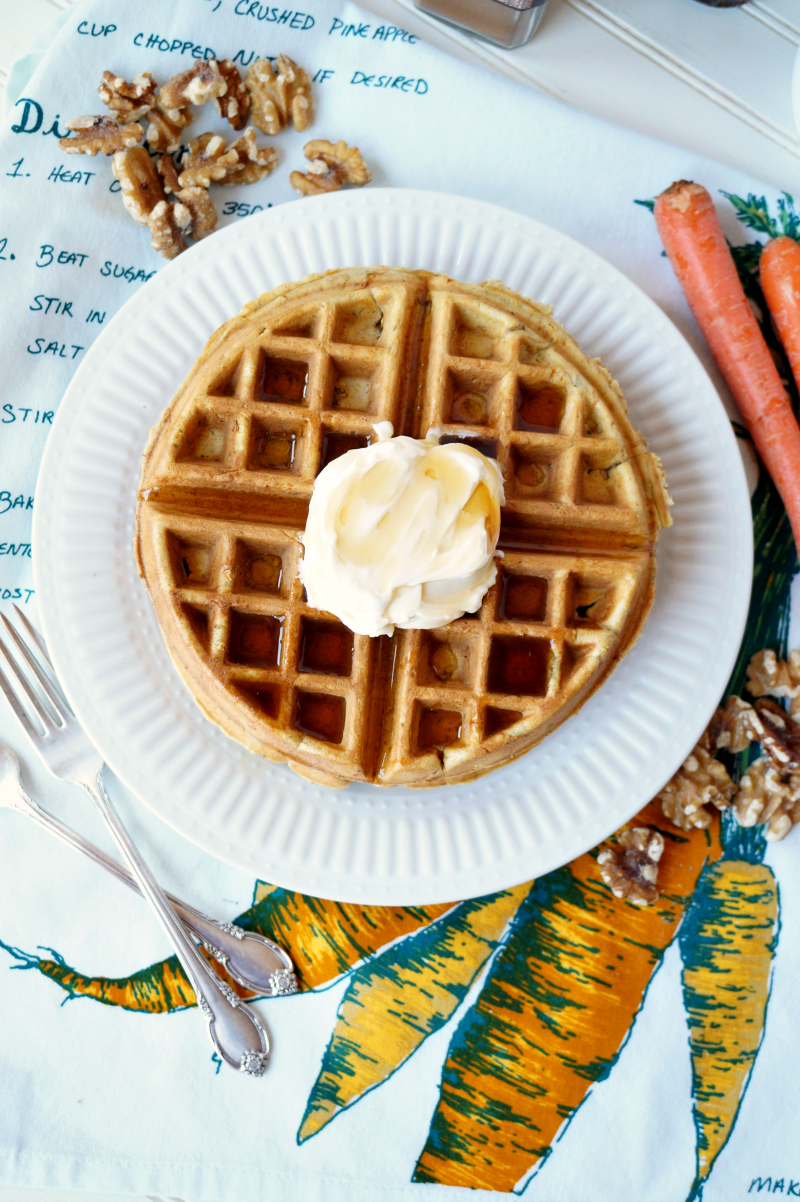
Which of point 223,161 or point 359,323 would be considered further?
point 223,161

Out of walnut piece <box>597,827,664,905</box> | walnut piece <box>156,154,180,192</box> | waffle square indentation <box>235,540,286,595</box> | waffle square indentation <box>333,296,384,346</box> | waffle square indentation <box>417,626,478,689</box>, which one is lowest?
walnut piece <box>597,827,664,905</box>

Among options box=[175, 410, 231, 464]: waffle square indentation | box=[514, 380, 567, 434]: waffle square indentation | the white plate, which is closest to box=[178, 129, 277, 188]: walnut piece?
the white plate

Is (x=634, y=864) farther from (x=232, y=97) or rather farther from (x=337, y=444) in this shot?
(x=232, y=97)

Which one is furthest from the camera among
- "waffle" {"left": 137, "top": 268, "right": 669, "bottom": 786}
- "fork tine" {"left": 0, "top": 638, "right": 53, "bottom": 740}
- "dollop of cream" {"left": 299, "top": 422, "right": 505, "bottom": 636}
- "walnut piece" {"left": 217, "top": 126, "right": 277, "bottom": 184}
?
"walnut piece" {"left": 217, "top": 126, "right": 277, "bottom": 184}

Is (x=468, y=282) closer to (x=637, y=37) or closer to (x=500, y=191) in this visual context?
(x=500, y=191)

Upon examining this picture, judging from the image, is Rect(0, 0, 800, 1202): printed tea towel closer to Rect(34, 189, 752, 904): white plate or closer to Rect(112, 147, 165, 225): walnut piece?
Rect(112, 147, 165, 225): walnut piece

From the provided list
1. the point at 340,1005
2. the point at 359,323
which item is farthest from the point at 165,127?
the point at 340,1005
